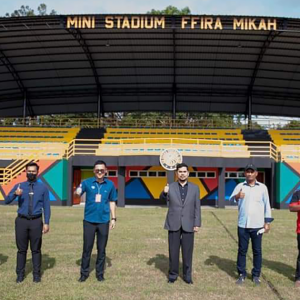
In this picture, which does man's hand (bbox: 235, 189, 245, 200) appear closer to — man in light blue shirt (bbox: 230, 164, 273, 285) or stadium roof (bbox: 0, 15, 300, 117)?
man in light blue shirt (bbox: 230, 164, 273, 285)

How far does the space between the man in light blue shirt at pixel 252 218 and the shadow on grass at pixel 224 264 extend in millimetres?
651

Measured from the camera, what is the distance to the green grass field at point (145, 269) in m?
6.23

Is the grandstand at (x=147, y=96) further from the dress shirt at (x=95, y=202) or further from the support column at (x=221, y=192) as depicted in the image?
the dress shirt at (x=95, y=202)

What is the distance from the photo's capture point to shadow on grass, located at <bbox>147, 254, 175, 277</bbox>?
7.77m

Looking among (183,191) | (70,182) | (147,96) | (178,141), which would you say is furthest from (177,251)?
(147,96)

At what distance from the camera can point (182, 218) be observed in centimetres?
674

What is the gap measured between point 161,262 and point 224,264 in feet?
4.13

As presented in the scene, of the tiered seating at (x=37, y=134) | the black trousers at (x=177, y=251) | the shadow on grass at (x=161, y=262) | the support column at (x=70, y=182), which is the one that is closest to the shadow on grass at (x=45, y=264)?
the shadow on grass at (x=161, y=262)

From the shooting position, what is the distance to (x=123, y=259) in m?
8.61

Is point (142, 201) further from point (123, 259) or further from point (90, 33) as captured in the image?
point (123, 259)

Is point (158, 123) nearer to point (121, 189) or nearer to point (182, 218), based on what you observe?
point (121, 189)

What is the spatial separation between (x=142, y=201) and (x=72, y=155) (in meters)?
5.24

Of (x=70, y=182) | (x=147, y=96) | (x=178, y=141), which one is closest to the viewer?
(x=70, y=182)

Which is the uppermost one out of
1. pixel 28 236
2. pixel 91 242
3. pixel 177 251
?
A: pixel 28 236
